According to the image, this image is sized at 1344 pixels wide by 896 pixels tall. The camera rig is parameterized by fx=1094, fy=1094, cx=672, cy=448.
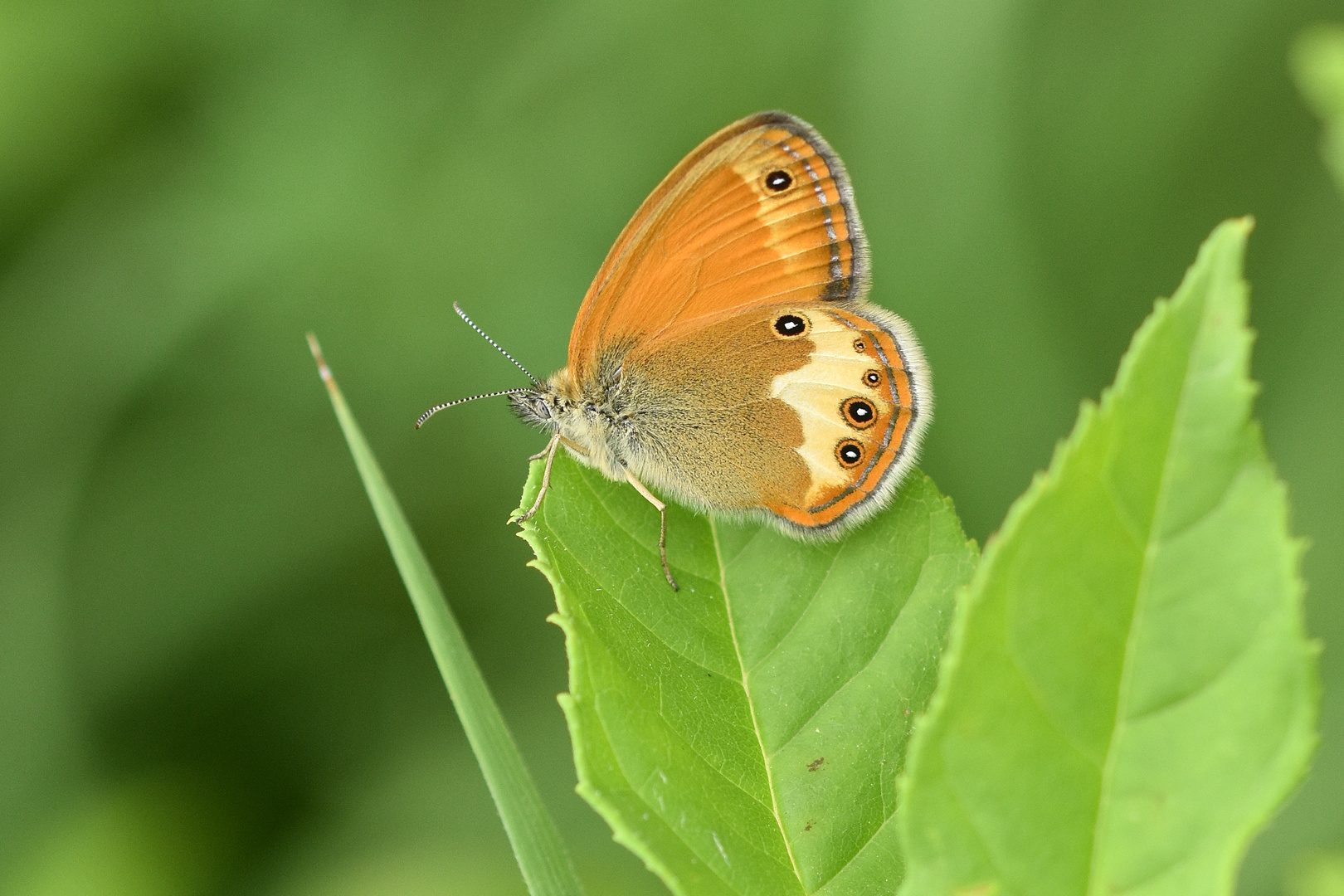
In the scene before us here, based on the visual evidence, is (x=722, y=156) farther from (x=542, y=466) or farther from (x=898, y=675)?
(x=898, y=675)

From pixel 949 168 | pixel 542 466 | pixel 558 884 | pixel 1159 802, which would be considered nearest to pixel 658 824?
pixel 558 884

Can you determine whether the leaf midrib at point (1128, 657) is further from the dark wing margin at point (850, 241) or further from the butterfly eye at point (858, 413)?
the dark wing margin at point (850, 241)

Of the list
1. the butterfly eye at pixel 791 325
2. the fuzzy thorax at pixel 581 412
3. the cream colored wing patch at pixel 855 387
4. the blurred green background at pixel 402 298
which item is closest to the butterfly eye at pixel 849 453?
the cream colored wing patch at pixel 855 387

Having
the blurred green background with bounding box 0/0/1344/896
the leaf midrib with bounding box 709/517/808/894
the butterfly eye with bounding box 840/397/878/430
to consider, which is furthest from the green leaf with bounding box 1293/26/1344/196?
the blurred green background with bounding box 0/0/1344/896

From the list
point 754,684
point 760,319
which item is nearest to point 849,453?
point 760,319

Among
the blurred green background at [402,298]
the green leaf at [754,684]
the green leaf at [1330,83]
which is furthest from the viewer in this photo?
the blurred green background at [402,298]

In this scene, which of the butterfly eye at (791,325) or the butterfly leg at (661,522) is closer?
the butterfly leg at (661,522)

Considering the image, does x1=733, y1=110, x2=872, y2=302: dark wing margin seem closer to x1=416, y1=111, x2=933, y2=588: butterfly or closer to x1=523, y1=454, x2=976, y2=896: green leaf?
x1=416, y1=111, x2=933, y2=588: butterfly

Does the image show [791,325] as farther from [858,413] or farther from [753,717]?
[753,717]
